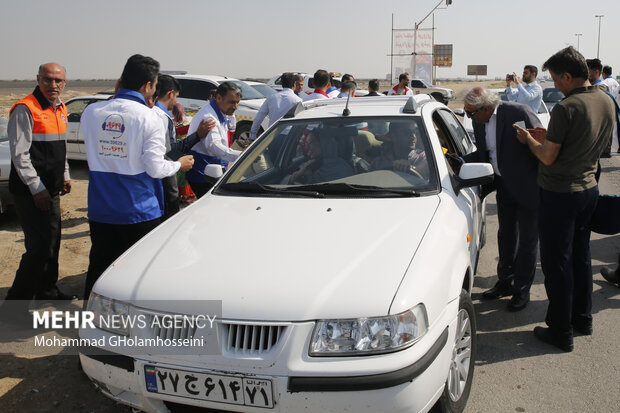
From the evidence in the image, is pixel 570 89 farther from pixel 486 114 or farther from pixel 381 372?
pixel 381 372

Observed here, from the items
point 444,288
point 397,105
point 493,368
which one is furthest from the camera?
point 397,105

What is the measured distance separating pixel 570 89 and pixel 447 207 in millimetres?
1237

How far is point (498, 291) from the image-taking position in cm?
452

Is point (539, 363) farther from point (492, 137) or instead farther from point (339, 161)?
point (339, 161)

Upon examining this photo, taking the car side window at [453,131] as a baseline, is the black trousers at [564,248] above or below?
below

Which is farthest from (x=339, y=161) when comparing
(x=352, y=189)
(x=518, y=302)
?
(x=518, y=302)

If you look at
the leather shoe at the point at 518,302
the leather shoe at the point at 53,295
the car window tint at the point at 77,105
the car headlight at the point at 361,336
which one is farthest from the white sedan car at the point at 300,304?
the car window tint at the point at 77,105

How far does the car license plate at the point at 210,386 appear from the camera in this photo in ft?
7.07

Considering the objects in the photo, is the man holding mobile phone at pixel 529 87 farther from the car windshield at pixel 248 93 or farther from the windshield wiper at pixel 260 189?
the windshield wiper at pixel 260 189

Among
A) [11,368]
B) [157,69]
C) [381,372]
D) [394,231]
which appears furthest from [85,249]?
[381,372]

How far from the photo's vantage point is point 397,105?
4.16 m

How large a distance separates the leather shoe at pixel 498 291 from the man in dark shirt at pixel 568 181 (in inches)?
28.9

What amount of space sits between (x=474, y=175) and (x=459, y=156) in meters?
1.15

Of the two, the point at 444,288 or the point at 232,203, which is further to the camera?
the point at 232,203
